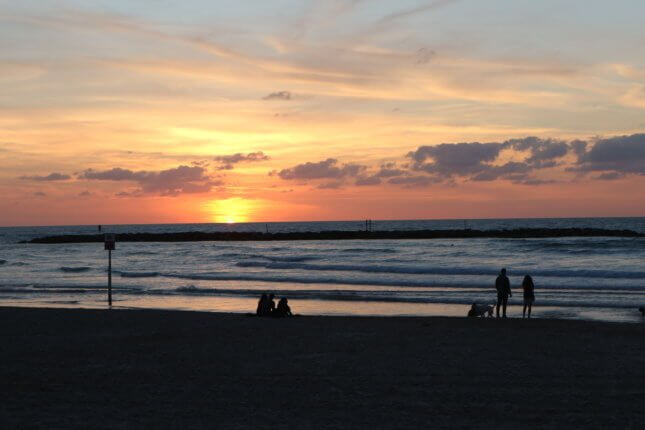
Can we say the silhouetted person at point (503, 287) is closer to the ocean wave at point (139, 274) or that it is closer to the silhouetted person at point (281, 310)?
the silhouetted person at point (281, 310)

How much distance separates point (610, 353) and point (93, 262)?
43779 mm

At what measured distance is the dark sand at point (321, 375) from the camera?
838 centimetres

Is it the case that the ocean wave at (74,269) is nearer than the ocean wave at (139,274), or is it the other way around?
the ocean wave at (139,274)

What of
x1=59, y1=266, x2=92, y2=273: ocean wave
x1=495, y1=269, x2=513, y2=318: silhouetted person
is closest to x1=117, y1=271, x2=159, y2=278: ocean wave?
x1=59, y1=266, x2=92, y2=273: ocean wave

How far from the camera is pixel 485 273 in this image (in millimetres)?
37719

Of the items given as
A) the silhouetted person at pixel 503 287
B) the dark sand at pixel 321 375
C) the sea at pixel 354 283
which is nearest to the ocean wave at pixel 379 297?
the sea at pixel 354 283

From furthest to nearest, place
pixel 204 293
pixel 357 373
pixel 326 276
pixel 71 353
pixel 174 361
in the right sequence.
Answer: pixel 326 276 → pixel 204 293 → pixel 71 353 → pixel 174 361 → pixel 357 373

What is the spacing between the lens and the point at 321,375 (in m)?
10.8

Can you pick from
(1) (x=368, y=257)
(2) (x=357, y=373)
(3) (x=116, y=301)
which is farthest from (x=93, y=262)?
(2) (x=357, y=373)

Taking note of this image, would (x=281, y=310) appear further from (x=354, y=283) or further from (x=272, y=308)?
(x=354, y=283)

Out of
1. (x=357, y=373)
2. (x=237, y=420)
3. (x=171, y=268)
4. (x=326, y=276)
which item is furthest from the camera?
(x=171, y=268)

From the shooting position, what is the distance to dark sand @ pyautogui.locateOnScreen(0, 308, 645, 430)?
Answer: 27.5ft

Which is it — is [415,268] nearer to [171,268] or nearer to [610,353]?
[171,268]

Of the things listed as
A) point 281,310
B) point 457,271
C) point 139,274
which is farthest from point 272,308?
point 457,271
